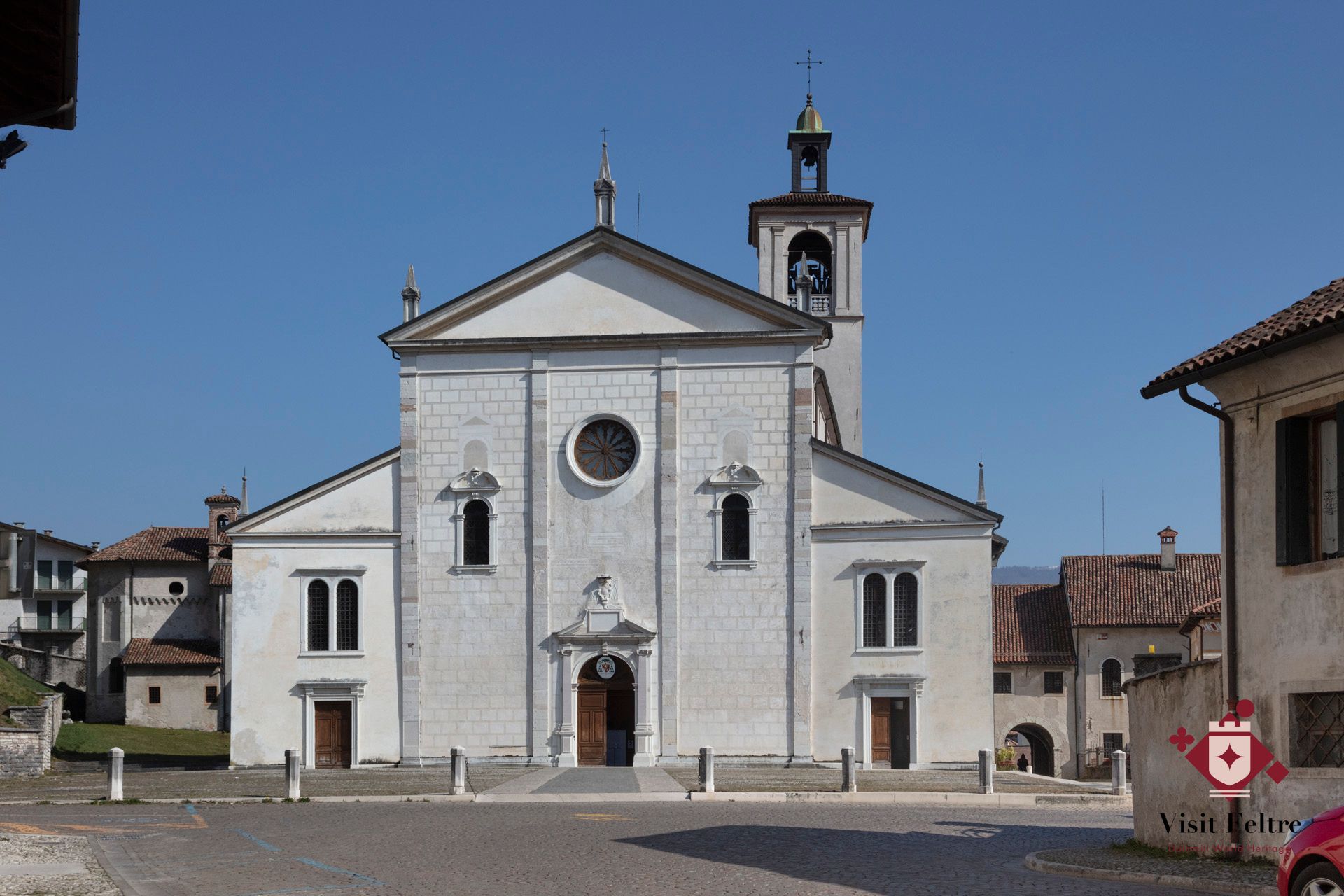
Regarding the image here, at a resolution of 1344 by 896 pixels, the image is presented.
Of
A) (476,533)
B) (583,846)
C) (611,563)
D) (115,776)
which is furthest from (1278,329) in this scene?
(476,533)

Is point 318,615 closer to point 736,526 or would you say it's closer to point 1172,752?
point 736,526

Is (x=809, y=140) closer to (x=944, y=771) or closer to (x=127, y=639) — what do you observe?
(x=944, y=771)

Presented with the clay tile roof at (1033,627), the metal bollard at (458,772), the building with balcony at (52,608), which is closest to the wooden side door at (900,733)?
the metal bollard at (458,772)

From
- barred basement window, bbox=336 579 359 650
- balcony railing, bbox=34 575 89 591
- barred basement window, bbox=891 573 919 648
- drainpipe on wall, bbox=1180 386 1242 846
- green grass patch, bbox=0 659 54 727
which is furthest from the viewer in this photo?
balcony railing, bbox=34 575 89 591

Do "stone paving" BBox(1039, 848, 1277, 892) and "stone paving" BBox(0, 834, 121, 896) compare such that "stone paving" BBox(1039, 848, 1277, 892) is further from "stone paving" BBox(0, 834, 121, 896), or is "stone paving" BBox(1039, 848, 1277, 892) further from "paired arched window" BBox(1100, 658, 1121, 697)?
"paired arched window" BBox(1100, 658, 1121, 697)

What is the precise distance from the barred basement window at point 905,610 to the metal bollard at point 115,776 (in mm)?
16867

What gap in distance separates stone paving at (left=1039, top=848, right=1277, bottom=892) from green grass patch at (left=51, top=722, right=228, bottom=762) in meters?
34.5

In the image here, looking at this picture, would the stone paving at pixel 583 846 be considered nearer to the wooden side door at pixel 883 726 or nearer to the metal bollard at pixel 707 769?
the metal bollard at pixel 707 769

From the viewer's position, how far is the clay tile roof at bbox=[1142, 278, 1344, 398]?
41.8 ft

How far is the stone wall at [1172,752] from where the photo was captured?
14.5m

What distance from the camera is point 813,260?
49156mm

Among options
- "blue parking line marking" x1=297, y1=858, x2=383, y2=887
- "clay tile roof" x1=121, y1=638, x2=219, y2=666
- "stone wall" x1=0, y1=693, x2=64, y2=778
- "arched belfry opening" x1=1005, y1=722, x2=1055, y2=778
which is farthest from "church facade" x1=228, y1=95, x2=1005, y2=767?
"clay tile roof" x1=121, y1=638, x2=219, y2=666

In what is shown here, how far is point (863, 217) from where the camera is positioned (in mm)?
48406

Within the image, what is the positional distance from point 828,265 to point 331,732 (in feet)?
73.1
